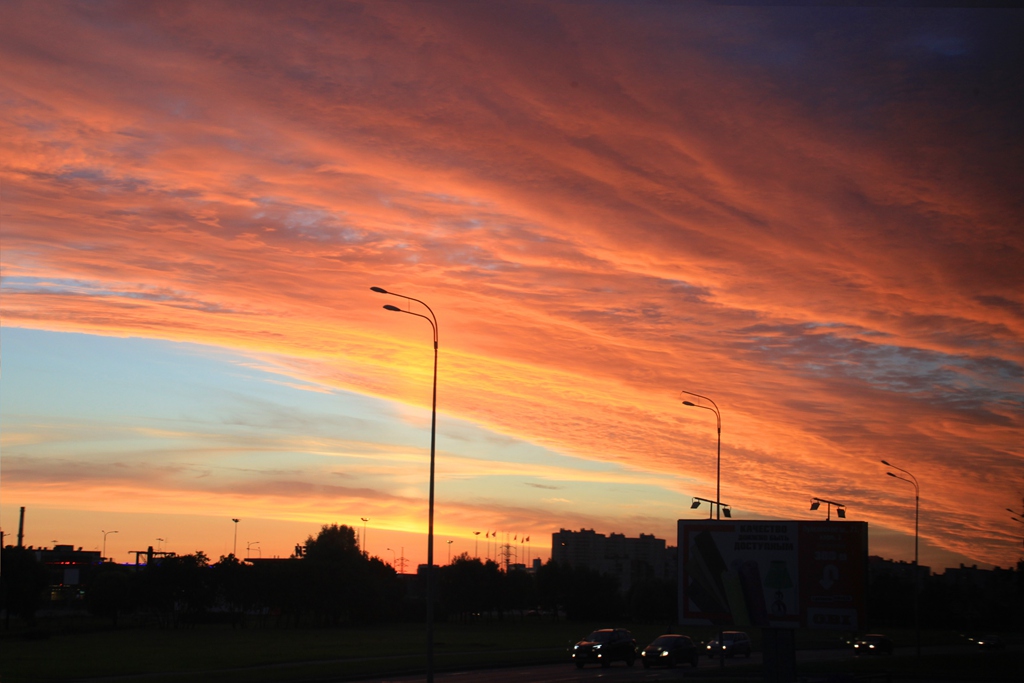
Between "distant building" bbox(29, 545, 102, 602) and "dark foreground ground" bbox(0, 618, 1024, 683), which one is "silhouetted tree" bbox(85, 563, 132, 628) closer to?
"distant building" bbox(29, 545, 102, 602)

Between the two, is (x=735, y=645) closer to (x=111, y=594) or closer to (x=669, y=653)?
(x=669, y=653)

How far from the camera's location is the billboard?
3062 centimetres

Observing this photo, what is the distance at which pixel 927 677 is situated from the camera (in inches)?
1606

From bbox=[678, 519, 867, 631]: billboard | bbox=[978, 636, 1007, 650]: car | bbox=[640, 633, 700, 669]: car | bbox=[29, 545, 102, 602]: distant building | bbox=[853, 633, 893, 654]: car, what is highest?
bbox=[678, 519, 867, 631]: billboard

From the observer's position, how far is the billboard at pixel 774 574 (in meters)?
30.6

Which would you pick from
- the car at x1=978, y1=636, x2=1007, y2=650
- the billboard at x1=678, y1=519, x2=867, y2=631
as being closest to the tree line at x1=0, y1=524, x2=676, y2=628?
the car at x1=978, y1=636, x2=1007, y2=650

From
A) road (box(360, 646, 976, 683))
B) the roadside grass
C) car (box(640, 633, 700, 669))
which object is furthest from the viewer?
car (box(640, 633, 700, 669))

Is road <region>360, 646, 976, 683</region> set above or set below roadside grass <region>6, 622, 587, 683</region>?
above

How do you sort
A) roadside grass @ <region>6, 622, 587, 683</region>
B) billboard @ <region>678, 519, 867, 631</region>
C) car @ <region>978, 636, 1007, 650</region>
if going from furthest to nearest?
car @ <region>978, 636, 1007, 650</region> → roadside grass @ <region>6, 622, 587, 683</region> → billboard @ <region>678, 519, 867, 631</region>

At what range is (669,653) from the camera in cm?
4681

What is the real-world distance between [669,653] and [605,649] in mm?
3399

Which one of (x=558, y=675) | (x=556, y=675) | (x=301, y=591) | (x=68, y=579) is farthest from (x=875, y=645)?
(x=68, y=579)

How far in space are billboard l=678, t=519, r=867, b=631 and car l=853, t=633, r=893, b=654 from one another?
39.2m

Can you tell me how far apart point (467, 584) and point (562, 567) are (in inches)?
835
